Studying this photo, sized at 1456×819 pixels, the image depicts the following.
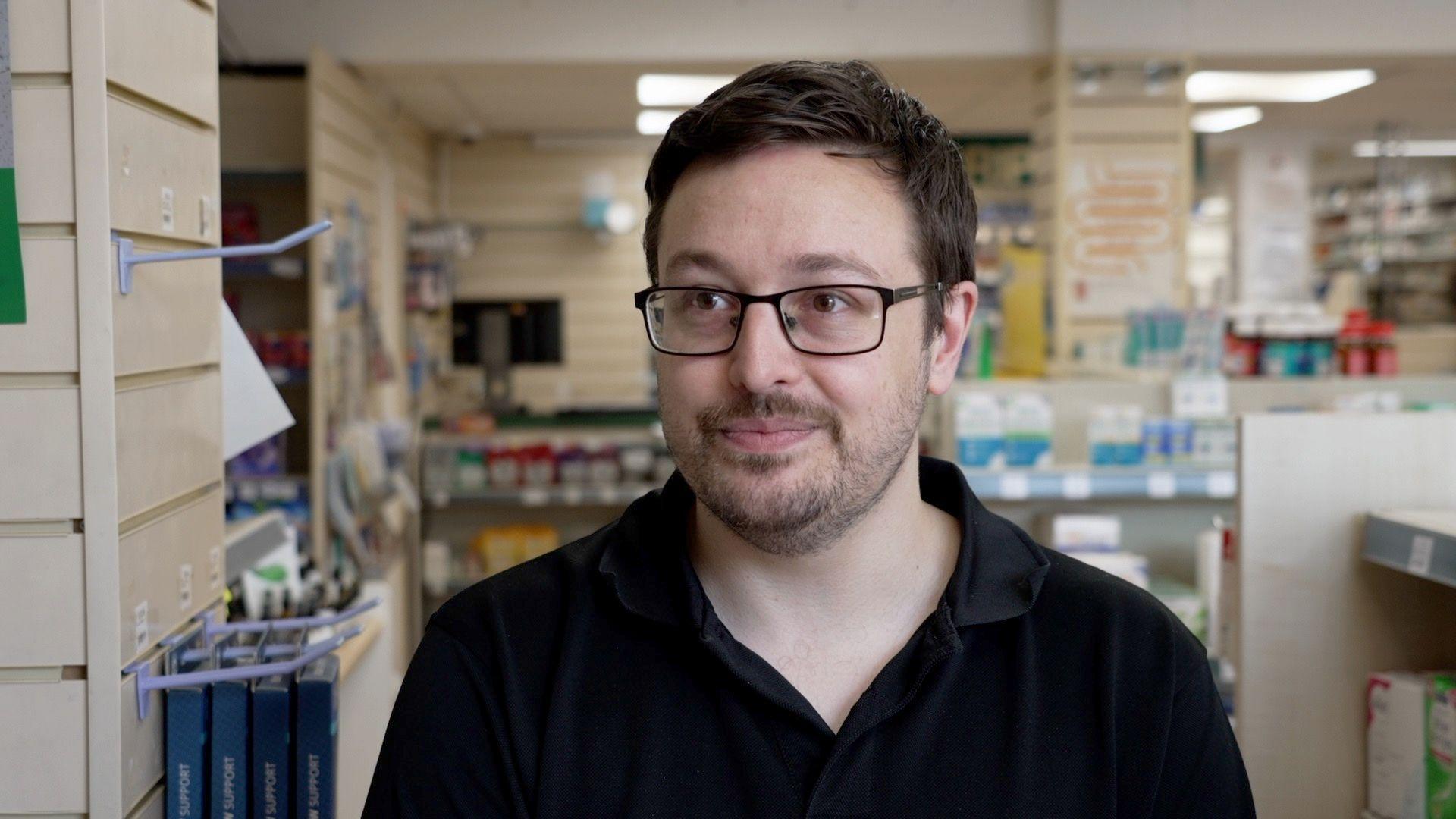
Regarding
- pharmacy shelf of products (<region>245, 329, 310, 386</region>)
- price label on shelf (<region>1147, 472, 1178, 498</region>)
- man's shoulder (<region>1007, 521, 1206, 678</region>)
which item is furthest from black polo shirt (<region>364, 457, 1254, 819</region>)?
pharmacy shelf of products (<region>245, 329, 310, 386</region>)

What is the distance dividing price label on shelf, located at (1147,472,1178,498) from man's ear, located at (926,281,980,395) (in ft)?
8.85

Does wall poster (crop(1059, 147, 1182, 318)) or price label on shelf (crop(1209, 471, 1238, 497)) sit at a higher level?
wall poster (crop(1059, 147, 1182, 318))

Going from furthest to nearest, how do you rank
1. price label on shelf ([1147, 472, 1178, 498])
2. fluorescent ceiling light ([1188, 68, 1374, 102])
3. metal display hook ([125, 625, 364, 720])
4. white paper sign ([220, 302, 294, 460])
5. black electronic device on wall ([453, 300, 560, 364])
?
black electronic device on wall ([453, 300, 560, 364])
fluorescent ceiling light ([1188, 68, 1374, 102])
price label on shelf ([1147, 472, 1178, 498])
white paper sign ([220, 302, 294, 460])
metal display hook ([125, 625, 364, 720])

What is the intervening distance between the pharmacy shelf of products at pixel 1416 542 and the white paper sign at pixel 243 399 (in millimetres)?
1841

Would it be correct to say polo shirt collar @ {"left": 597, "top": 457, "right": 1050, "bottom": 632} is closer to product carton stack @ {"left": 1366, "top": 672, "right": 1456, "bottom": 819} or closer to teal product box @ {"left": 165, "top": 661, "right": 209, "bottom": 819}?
teal product box @ {"left": 165, "top": 661, "right": 209, "bottom": 819}

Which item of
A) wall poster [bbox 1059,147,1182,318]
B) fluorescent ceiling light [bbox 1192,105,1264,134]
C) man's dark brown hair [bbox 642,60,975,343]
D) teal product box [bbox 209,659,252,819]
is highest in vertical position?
fluorescent ceiling light [bbox 1192,105,1264,134]

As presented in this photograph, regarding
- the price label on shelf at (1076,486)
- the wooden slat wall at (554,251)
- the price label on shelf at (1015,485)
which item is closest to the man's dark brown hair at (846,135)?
the price label on shelf at (1015,485)

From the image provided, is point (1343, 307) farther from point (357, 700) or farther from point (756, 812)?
point (756, 812)

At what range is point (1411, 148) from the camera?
11062 millimetres

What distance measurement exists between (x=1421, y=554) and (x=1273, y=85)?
6326mm

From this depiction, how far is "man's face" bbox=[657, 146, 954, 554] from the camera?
4.46ft

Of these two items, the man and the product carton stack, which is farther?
the product carton stack

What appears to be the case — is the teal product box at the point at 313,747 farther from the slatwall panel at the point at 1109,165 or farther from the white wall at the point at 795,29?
the slatwall panel at the point at 1109,165

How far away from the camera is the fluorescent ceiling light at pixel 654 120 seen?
779cm
